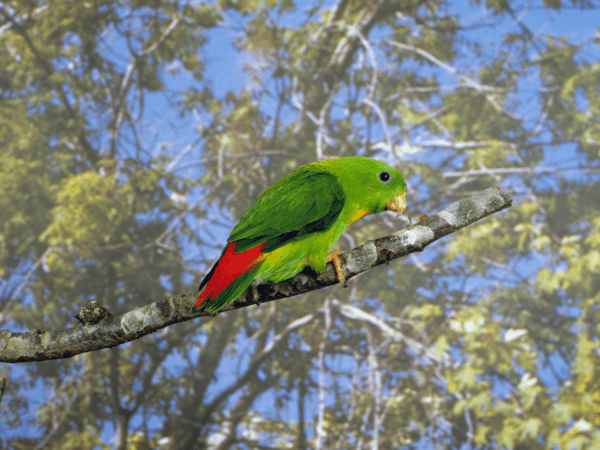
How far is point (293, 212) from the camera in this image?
0.91m

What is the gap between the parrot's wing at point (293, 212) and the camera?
87cm

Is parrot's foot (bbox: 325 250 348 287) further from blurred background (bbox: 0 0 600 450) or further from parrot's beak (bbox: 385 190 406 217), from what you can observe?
blurred background (bbox: 0 0 600 450)

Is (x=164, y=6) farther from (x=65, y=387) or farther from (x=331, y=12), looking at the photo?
(x=65, y=387)

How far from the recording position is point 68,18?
18.0 ft

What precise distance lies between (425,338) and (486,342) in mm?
575

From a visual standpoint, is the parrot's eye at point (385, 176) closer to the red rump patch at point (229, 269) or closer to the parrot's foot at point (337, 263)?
the parrot's foot at point (337, 263)

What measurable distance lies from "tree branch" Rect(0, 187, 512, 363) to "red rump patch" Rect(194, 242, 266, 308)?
0.15 meters

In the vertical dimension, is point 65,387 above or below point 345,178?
above

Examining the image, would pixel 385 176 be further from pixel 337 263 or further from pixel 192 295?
pixel 192 295

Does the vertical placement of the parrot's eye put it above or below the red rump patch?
above

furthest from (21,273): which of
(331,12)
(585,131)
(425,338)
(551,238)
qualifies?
(585,131)

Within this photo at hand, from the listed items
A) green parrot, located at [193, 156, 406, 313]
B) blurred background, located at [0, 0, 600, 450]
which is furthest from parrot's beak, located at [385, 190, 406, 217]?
blurred background, located at [0, 0, 600, 450]

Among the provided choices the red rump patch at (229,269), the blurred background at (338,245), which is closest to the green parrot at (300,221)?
the red rump patch at (229,269)

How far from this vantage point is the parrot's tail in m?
0.79
